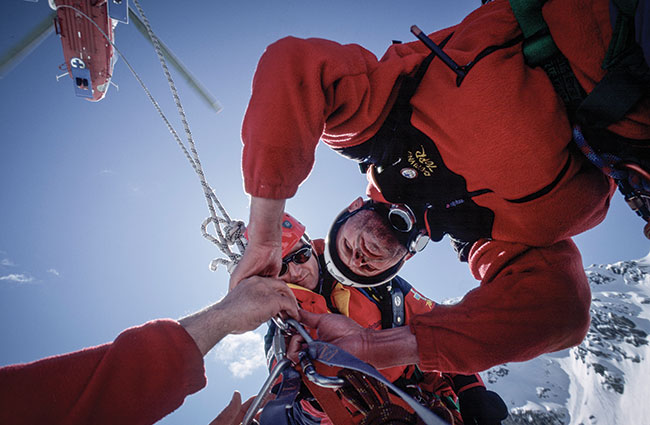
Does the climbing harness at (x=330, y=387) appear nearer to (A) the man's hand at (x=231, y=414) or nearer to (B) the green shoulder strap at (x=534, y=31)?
(A) the man's hand at (x=231, y=414)

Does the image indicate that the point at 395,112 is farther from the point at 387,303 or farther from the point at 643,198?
the point at 387,303

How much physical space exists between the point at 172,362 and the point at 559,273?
1858mm

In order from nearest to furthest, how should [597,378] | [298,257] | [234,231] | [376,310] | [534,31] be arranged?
[534,31] < [234,231] < [298,257] < [376,310] < [597,378]

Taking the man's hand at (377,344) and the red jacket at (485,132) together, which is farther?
the man's hand at (377,344)

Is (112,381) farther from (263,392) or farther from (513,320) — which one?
(513,320)

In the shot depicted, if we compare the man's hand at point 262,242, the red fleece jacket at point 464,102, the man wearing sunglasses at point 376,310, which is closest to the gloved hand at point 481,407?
the man wearing sunglasses at point 376,310

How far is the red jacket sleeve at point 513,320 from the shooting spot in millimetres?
1302

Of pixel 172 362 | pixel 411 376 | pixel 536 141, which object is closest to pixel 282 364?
pixel 172 362

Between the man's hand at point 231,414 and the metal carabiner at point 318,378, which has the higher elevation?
the metal carabiner at point 318,378

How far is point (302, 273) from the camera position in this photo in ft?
9.24

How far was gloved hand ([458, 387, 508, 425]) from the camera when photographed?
2236mm

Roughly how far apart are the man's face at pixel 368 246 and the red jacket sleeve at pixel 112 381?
179cm

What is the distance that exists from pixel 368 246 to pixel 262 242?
4.79ft

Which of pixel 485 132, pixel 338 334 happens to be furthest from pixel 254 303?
pixel 485 132
